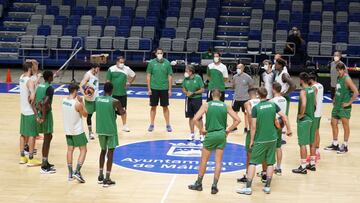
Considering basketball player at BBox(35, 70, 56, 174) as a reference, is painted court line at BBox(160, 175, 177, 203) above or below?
below

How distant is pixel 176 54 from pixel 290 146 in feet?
42.1

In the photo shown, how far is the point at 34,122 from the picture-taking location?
498 inches

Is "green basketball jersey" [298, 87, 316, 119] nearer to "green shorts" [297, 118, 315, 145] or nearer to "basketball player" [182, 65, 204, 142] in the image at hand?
"green shorts" [297, 118, 315, 145]

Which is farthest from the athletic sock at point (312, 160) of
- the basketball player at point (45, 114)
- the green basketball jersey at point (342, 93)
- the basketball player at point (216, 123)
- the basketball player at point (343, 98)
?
the basketball player at point (45, 114)

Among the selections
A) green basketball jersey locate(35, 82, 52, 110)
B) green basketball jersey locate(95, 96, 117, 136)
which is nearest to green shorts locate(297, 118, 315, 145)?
green basketball jersey locate(95, 96, 117, 136)

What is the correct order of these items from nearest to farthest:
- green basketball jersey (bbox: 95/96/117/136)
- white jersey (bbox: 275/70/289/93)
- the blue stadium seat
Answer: green basketball jersey (bbox: 95/96/117/136)
white jersey (bbox: 275/70/289/93)
the blue stadium seat

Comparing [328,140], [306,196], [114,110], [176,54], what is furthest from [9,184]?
[176,54]

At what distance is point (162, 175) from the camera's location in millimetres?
12352

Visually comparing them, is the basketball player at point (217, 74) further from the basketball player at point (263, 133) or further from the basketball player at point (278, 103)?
the basketball player at point (263, 133)

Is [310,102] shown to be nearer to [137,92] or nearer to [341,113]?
[341,113]

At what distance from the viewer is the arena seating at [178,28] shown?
26906 millimetres

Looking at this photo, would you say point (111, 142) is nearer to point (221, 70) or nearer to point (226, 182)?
point (226, 182)

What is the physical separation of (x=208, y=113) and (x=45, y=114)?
3.10 metres

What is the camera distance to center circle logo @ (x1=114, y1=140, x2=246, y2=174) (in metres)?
12.9
